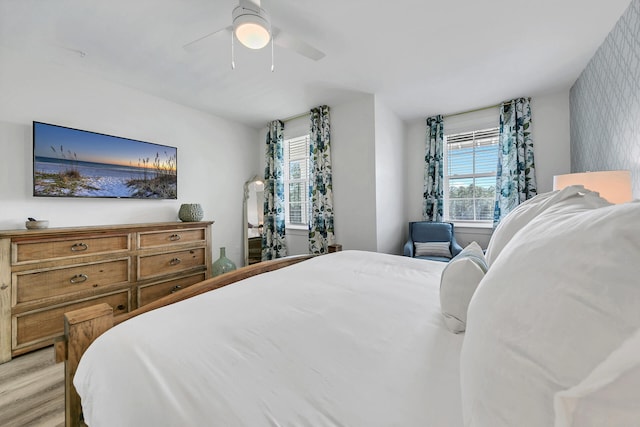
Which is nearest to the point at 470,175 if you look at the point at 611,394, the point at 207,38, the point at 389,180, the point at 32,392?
the point at 389,180

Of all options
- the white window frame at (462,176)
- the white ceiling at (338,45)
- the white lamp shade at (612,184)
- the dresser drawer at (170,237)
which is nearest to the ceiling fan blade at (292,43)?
the white ceiling at (338,45)

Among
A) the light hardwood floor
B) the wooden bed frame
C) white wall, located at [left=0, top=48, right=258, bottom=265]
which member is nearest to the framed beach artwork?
white wall, located at [left=0, top=48, right=258, bottom=265]

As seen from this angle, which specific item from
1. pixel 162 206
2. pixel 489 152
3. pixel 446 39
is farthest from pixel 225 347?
pixel 489 152

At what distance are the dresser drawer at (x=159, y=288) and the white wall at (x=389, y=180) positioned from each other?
235 centimetres

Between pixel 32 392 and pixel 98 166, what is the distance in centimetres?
195

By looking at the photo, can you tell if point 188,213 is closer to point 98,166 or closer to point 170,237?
point 170,237

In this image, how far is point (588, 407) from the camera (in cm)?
27

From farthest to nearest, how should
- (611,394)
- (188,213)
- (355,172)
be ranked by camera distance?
(355,172)
(188,213)
(611,394)

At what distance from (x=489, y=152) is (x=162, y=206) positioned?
4.55 m

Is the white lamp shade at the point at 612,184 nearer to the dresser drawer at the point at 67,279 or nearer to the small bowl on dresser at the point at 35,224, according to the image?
the dresser drawer at the point at 67,279

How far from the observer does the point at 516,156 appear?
10.7 ft

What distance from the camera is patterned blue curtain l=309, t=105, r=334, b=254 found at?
11.7ft

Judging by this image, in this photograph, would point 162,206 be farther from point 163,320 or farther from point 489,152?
point 489,152

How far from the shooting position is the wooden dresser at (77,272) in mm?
1896
